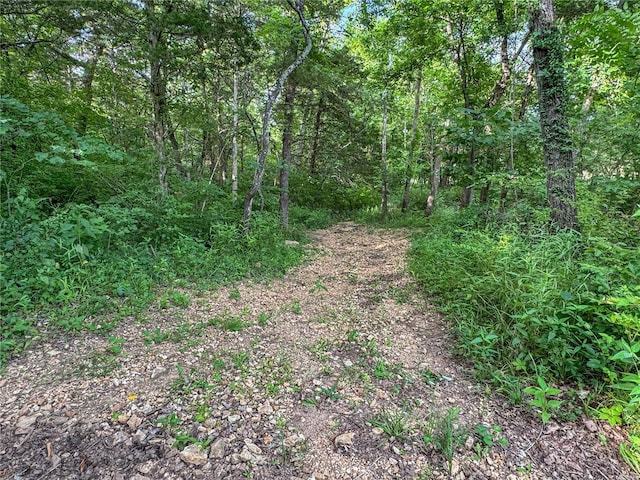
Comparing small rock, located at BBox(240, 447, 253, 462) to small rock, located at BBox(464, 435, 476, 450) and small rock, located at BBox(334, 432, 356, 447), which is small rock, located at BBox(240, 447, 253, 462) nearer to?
small rock, located at BBox(334, 432, 356, 447)

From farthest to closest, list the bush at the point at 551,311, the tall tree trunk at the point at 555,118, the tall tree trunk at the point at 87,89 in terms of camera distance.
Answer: the tall tree trunk at the point at 87,89
the tall tree trunk at the point at 555,118
the bush at the point at 551,311

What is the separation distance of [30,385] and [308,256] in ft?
17.5

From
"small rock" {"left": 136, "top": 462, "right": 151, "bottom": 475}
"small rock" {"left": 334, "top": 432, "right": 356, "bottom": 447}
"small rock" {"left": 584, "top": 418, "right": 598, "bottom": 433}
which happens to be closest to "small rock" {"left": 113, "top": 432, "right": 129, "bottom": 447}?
"small rock" {"left": 136, "top": 462, "right": 151, "bottom": 475}

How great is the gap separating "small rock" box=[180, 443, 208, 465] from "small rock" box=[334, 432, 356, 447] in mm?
944

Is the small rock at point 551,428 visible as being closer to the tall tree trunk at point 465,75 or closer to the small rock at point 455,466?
the small rock at point 455,466

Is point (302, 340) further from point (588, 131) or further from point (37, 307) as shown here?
point (588, 131)

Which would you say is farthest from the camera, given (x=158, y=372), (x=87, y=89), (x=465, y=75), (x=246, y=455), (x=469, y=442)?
(x=465, y=75)

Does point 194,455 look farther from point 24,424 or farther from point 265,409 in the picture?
point 24,424

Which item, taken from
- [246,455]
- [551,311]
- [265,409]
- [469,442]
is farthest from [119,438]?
[551,311]

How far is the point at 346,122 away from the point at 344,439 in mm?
11504

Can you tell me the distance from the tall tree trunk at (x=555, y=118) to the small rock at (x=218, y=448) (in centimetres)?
523

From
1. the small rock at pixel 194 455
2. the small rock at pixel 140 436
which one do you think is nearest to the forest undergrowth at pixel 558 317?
the small rock at pixel 194 455

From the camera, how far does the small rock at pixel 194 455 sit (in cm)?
200

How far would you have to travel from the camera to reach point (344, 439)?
224 centimetres
